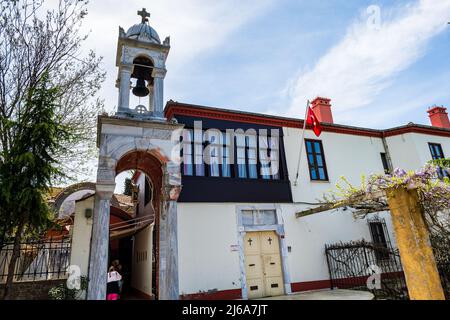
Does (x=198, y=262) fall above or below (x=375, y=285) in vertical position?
above

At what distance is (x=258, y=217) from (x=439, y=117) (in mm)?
13487

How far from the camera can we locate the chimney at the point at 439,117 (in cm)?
1630

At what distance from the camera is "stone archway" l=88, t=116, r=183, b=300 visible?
6.38 metres

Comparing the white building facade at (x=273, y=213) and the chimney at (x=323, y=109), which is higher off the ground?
the chimney at (x=323, y=109)

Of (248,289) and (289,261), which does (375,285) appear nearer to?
(289,261)

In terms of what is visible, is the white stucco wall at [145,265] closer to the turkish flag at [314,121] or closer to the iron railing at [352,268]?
the iron railing at [352,268]

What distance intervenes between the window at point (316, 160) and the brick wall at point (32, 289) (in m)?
9.76

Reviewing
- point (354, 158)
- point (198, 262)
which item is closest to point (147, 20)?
point (198, 262)

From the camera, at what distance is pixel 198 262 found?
8969mm

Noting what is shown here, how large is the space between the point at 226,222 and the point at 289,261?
2.78 m

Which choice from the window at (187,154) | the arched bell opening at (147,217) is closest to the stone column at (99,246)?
the arched bell opening at (147,217)

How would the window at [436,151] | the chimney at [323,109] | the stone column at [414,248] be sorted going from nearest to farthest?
the stone column at [414,248]
the chimney at [323,109]
the window at [436,151]

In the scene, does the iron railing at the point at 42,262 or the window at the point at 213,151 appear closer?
the iron railing at the point at 42,262
